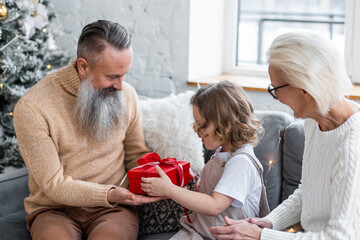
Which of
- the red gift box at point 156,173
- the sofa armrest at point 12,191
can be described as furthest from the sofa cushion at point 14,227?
the red gift box at point 156,173

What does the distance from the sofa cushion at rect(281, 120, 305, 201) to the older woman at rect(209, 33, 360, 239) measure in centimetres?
56

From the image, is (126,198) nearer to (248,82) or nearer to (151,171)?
(151,171)

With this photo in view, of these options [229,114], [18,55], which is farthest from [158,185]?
[18,55]

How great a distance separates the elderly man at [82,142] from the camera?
2.03m

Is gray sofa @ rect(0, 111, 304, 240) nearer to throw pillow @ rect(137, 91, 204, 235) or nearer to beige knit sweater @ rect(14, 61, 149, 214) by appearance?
throw pillow @ rect(137, 91, 204, 235)

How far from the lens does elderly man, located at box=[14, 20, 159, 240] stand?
6.64 ft

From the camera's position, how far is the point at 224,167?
191 centimetres

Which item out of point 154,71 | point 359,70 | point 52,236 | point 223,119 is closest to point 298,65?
point 223,119

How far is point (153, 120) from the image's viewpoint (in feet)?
7.96

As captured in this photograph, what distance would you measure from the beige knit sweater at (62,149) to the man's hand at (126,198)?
0.12ft

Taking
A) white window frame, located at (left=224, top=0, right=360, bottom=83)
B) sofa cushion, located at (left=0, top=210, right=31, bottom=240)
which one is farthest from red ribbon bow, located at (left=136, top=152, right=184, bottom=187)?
white window frame, located at (left=224, top=0, right=360, bottom=83)

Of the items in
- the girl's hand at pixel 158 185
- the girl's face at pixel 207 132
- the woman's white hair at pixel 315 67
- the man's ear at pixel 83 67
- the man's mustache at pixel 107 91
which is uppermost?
the woman's white hair at pixel 315 67

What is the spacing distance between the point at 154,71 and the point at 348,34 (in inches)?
52.6

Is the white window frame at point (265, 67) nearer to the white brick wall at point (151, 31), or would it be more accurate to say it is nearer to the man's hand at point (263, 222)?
the white brick wall at point (151, 31)
